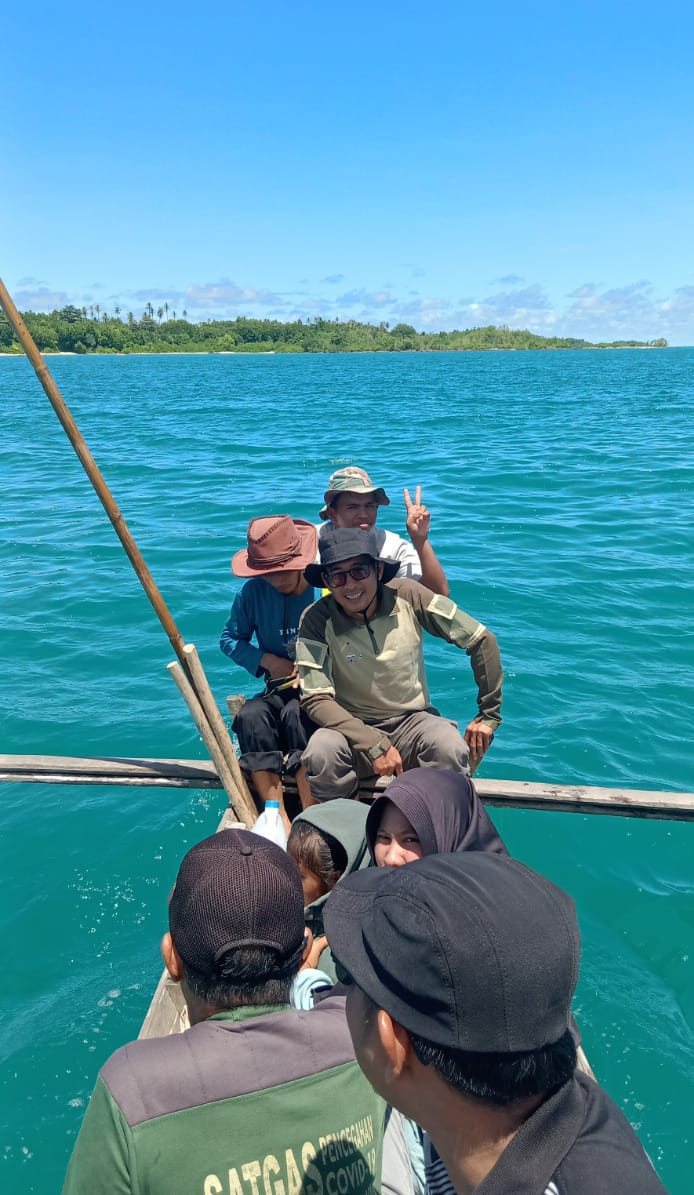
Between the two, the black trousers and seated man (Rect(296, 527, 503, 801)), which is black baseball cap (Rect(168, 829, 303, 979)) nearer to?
seated man (Rect(296, 527, 503, 801))

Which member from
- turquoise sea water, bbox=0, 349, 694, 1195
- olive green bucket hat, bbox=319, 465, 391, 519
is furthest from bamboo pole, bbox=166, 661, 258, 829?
olive green bucket hat, bbox=319, 465, 391, 519

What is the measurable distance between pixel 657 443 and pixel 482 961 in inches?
909

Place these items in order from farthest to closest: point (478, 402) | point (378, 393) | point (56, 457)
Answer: point (378, 393), point (478, 402), point (56, 457)

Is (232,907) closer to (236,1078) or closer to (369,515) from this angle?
(236,1078)

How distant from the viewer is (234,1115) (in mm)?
1680

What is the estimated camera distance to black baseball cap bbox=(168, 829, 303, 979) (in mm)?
1880

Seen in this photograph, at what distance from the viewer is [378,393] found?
146ft

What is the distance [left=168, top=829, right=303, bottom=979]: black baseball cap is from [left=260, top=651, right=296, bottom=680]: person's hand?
107 inches

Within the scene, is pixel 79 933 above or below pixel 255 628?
below

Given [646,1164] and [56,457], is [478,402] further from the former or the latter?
[646,1164]

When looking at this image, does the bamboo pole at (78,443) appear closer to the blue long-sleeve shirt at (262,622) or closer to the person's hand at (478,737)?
the blue long-sleeve shirt at (262,622)

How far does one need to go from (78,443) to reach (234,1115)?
2.86 meters

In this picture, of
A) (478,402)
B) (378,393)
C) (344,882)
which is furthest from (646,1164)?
(378,393)

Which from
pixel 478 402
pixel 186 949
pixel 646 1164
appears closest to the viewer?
pixel 646 1164
